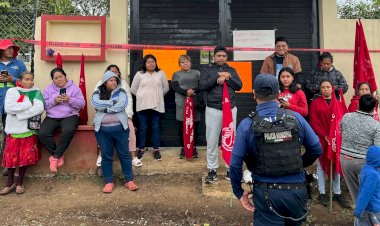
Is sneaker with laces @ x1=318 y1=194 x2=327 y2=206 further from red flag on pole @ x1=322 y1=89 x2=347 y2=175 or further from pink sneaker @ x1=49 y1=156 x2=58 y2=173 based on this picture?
pink sneaker @ x1=49 y1=156 x2=58 y2=173

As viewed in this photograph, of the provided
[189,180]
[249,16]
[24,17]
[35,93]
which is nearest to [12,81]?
[35,93]

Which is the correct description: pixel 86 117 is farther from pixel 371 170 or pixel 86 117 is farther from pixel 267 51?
pixel 371 170

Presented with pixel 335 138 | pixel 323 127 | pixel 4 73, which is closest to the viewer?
pixel 335 138

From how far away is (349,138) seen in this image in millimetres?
4156

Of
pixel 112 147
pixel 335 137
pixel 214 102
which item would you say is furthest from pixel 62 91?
pixel 335 137

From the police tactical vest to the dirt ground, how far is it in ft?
6.35

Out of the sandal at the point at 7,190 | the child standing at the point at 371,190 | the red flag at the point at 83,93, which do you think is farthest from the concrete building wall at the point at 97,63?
the child standing at the point at 371,190

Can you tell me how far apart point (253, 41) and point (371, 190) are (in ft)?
13.1

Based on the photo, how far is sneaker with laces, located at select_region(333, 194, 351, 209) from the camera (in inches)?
191

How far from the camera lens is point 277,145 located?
2.63 metres

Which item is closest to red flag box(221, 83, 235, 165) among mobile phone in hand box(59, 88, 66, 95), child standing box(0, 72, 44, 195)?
mobile phone in hand box(59, 88, 66, 95)

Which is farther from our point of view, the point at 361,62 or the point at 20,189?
the point at 361,62

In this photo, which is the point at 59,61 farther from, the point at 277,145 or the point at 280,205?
the point at 280,205

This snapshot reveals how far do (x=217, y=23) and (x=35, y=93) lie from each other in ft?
11.4
